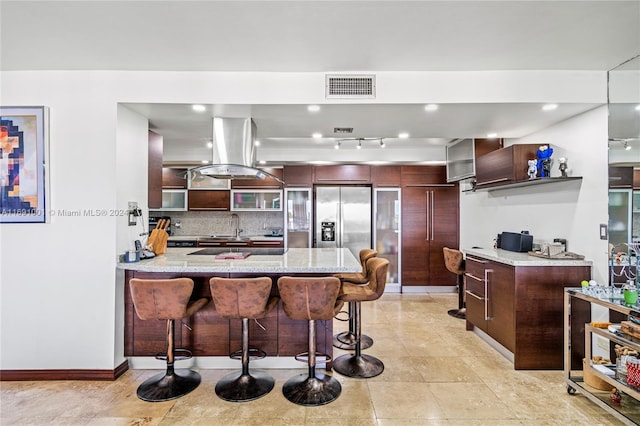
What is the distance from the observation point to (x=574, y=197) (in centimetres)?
292

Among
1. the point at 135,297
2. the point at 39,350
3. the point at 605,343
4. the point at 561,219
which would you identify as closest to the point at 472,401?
the point at 605,343

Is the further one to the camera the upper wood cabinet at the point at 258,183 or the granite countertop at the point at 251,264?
the upper wood cabinet at the point at 258,183

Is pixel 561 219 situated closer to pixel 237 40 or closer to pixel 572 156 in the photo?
pixel 572 156

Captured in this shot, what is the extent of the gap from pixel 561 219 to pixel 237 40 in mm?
3405

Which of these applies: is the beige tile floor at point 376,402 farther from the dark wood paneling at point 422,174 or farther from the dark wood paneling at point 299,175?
the dark wood paneling at point 299,175

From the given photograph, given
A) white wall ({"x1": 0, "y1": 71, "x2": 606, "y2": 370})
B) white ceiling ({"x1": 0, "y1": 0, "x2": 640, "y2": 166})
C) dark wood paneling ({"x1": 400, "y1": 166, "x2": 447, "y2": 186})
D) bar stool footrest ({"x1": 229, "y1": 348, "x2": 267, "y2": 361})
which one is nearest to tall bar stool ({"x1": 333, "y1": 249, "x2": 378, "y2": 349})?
bar stool footrest ({"x1": 229, "y1": 348, "x2": 267, "y2": 361})

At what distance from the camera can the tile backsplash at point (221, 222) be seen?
6.10m

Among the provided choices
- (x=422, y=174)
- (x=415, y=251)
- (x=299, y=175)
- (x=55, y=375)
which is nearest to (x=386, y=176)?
(x=422, y=174)

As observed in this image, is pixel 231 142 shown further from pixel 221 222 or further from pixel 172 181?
pixel 221 222

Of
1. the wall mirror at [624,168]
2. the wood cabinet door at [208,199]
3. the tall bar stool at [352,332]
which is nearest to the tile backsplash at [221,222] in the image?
the wood cabinet door at [208,199]

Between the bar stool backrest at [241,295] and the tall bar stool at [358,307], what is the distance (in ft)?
2.30

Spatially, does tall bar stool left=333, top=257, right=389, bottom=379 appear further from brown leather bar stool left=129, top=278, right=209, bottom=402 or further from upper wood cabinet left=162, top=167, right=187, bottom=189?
upper wood cabinet left=162, top=167, right=187, bottom=189

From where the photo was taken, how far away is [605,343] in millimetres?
2617

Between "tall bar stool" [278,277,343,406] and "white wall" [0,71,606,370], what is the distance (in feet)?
5.03
